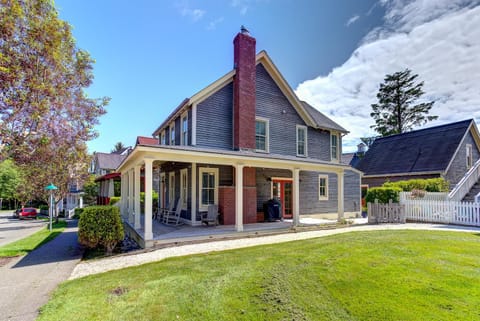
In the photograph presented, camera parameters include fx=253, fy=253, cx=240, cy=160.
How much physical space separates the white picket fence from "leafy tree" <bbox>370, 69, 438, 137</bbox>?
80.4 feet

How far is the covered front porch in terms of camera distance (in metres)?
8.61

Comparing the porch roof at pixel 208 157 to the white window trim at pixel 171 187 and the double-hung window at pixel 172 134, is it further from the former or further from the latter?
the double-hung window at pixel 172 134

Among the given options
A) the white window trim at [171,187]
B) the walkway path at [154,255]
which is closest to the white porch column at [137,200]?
the walkway path at [154,255]

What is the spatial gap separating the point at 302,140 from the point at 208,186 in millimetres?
6530

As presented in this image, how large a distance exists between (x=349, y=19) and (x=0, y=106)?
1668 cm

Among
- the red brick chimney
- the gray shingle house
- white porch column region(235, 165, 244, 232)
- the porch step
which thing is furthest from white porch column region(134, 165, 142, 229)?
the gray shingle house

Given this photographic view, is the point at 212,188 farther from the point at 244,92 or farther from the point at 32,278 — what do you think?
the point at 32,278

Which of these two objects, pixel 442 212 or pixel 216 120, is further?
pixel 442 212

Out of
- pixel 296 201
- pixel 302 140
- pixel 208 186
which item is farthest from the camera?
pixel 302 140

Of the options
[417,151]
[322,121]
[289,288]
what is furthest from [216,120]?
[417,151]

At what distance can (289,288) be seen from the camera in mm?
4258

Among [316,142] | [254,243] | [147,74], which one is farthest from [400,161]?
[147,74]

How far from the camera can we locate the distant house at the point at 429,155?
62.5 ft

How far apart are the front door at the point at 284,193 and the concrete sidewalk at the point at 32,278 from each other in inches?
357
